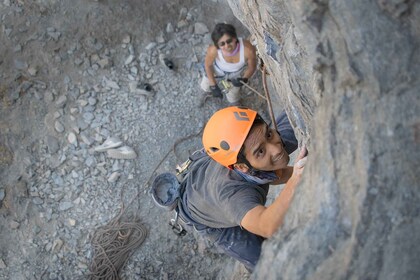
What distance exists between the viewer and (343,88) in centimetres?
260

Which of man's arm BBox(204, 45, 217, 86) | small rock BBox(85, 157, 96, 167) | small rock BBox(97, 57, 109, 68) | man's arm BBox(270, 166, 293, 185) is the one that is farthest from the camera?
small rock BBox(97, 57, 109, 68)

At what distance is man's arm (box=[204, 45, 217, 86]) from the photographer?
8034 millimetres

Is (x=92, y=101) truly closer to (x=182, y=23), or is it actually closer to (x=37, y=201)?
(x=37, y=201)

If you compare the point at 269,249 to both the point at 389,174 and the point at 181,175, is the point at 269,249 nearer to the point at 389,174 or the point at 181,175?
the point at 389,174

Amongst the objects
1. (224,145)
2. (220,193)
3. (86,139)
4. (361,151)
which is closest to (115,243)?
(86,139)

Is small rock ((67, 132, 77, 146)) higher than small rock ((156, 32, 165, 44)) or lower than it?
lower

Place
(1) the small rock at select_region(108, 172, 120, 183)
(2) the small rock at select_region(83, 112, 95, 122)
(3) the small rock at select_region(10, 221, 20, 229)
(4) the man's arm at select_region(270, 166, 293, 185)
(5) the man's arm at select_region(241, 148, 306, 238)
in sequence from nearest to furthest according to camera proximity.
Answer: (5) the man's arm at select_region(241, 148, 306, 238) < (4) the man's arm at select_region(270, 166, 293, 185) < (3) the small rock at select_region(10, 221, 20, 229) < (1) the small rock at select_region(108, 172, 120, 183) < (2) the small rock at select_region(83, 112, 95, 122)

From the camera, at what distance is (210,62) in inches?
322

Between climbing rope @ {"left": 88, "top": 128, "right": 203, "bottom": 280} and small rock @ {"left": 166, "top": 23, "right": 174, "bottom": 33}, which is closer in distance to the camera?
climbing rope @ {"left": 88, "top": 128, "right": 203, "bottom": 280}

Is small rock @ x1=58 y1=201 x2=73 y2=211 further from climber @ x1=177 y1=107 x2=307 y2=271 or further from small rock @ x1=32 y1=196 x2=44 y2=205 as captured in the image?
climber @ x1=177 y1=107 x2=307 y2=271

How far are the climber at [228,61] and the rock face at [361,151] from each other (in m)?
4.90

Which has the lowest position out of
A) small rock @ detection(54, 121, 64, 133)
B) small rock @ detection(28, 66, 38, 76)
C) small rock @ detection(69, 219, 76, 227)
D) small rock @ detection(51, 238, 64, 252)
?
small rock @ detection(51, 238, 64, 252)

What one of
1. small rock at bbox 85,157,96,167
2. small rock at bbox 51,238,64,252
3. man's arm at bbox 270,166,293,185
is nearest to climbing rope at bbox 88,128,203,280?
small rock at bbox 51,238,64,252

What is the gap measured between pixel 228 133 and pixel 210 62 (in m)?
4.11
